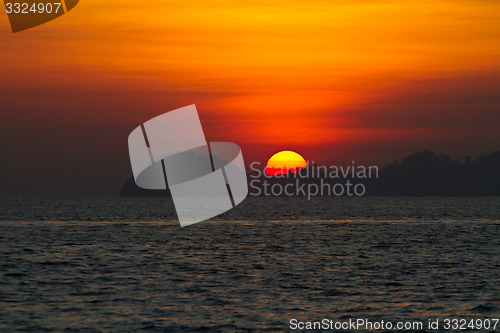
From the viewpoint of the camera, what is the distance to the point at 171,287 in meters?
45.5

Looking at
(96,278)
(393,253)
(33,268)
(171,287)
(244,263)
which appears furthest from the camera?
(393,253)

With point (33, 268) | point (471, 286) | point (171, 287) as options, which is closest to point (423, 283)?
point (471, 286)

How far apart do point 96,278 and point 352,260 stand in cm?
2461

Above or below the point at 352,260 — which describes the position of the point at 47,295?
above

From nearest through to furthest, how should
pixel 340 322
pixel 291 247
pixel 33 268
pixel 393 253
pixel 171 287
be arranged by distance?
pixel 340 322 < pixel 171 287 < pixel 33 268 < pixel 393 253 < pixel 291 247

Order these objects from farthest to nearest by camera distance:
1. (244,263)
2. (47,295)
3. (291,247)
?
(291,247) → (244,263) → (47,295)

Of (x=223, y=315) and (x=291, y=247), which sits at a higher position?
(x=223, y=315)

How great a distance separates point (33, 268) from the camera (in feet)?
184

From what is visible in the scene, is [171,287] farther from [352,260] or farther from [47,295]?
[352,260]

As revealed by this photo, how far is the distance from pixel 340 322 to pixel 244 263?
26.0m

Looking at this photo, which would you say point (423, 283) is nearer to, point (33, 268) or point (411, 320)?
point (411, 320)

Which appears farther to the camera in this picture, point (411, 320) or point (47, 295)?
point (47, 295)

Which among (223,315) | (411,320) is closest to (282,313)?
(223,315)

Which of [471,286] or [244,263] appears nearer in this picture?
[471,286]
